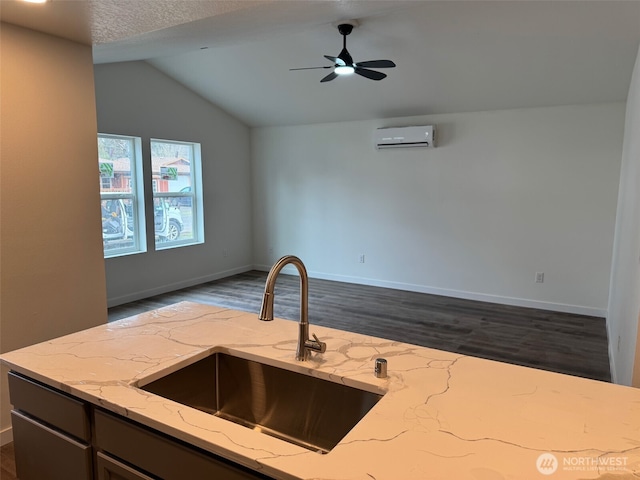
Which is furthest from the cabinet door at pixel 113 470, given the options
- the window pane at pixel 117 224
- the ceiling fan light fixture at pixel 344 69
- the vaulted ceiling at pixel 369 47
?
the window pane at pixel 117 224

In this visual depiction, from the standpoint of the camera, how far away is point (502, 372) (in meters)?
1.39

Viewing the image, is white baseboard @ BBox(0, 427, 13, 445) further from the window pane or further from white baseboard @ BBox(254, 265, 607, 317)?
white baseboard @ BBox(254, 265, 607, 317)

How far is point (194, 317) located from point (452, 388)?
117 centimetres

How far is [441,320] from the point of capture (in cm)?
479

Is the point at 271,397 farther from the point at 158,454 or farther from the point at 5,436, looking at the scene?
the point at 5,436

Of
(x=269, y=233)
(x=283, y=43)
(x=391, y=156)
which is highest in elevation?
(x=283, y=43)

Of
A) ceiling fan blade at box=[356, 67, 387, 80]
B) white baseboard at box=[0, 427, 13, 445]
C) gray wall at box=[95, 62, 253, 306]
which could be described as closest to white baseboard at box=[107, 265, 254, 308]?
gray wall at box=[95, 62, 253, 306]

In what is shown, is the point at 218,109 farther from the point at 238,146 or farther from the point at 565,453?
the point at 565,453

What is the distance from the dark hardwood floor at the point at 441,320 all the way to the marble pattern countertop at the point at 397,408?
2663 millimetres

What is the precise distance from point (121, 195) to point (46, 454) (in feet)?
14.3

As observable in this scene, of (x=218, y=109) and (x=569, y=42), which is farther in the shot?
(x=218, y=109)

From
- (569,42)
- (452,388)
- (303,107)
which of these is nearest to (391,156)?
(303,107)

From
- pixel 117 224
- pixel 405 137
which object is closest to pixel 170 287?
pixel 117 224

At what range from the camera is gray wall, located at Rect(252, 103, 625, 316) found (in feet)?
16.1
